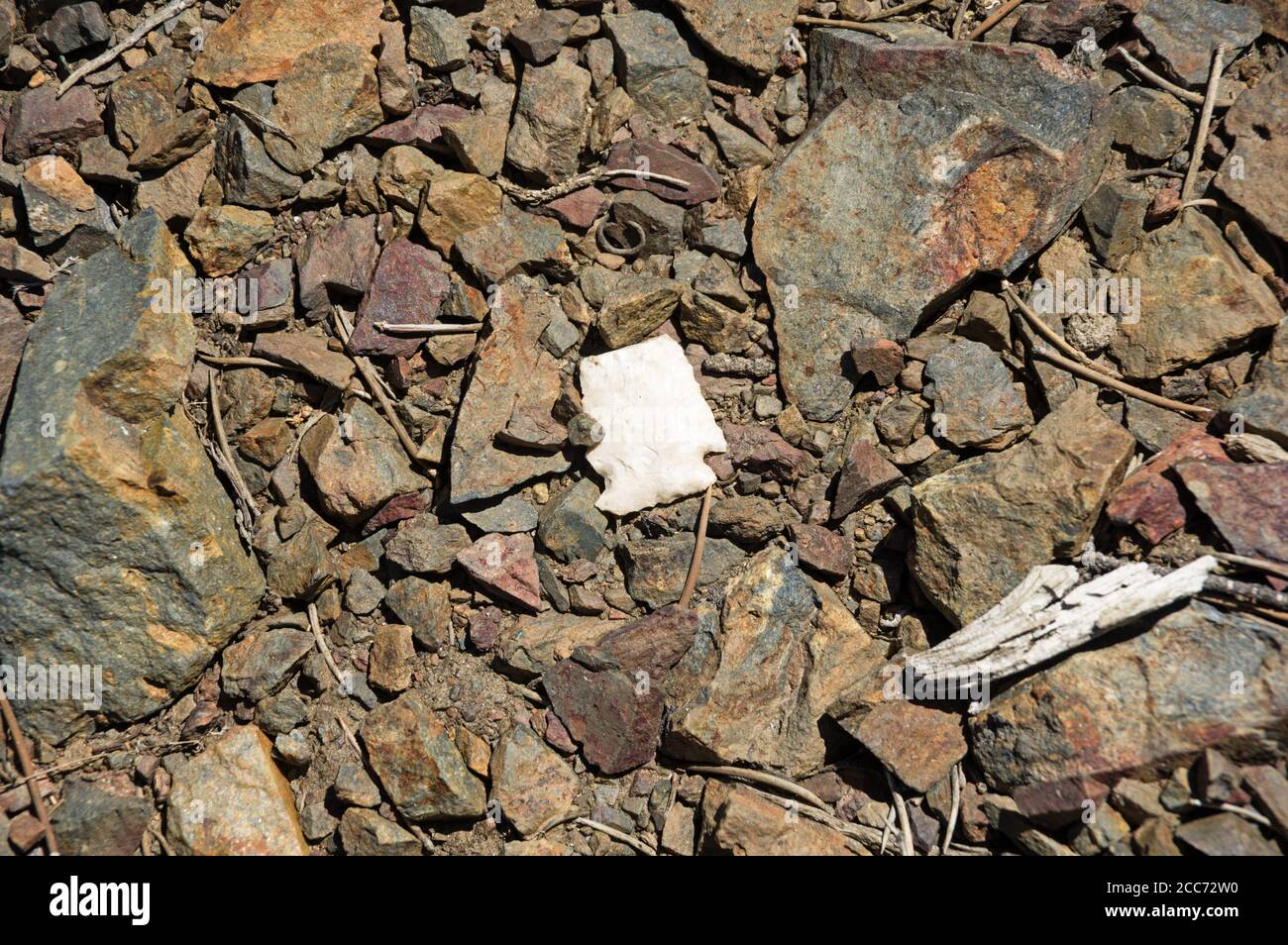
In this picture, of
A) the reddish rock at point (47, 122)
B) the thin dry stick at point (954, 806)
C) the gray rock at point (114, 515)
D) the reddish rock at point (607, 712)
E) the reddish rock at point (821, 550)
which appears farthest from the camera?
the reddish rock at point (47, 122)

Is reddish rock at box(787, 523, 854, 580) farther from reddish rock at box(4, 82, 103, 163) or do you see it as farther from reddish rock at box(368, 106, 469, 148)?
reddish rock at box(4, 82, 103, 163)

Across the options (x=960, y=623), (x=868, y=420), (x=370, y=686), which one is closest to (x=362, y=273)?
(x=370, y=686)

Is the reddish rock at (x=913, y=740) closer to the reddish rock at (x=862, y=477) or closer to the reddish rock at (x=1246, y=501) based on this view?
the reddish rock at (x=862, y=477)

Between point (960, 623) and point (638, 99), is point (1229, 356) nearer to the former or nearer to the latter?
point (960, 623)

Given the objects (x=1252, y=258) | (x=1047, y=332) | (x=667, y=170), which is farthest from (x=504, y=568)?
(x=1252, y=258)

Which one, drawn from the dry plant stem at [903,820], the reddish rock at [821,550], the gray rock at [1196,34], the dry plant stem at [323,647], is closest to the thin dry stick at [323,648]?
the dry plant stem at [323,647]

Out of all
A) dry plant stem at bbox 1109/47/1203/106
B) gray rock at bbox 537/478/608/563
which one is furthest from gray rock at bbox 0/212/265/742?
dry plant stem at bbox 1109/47/1203/106
